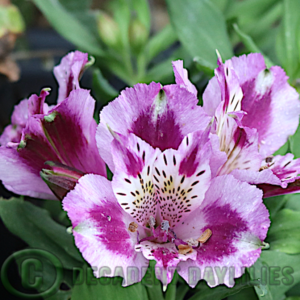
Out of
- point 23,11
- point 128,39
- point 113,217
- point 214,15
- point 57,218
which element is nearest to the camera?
point 113,217

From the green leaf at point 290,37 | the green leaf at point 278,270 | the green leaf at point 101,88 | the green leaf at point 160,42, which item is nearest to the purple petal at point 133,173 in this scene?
the green leaf at point 278,270

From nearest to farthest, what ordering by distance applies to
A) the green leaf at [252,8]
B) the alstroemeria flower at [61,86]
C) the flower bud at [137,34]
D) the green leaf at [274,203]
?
the alstroemeria flower at [61,86], the green leaf at [274,203], the flower bud at [137,34], the green leaf at [252,8]

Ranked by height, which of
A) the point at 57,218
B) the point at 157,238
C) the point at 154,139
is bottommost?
the point at 57,218

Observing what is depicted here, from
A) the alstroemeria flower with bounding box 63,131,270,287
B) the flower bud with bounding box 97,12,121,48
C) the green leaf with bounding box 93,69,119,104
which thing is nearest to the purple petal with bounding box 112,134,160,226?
the alstroemeria flower with bounding box 63,131,270,287

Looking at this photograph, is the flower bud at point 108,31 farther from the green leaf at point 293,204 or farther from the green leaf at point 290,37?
the green leaf at point 293,204

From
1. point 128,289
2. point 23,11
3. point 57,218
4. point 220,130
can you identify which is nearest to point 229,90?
point 220,130

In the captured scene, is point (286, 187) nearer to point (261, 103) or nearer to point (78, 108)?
point (261, 103)

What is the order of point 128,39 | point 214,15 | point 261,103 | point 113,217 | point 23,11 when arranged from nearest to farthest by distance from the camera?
point 113,217 < point 261,103 < point 214,15 < point 128,39 < point 23,11
